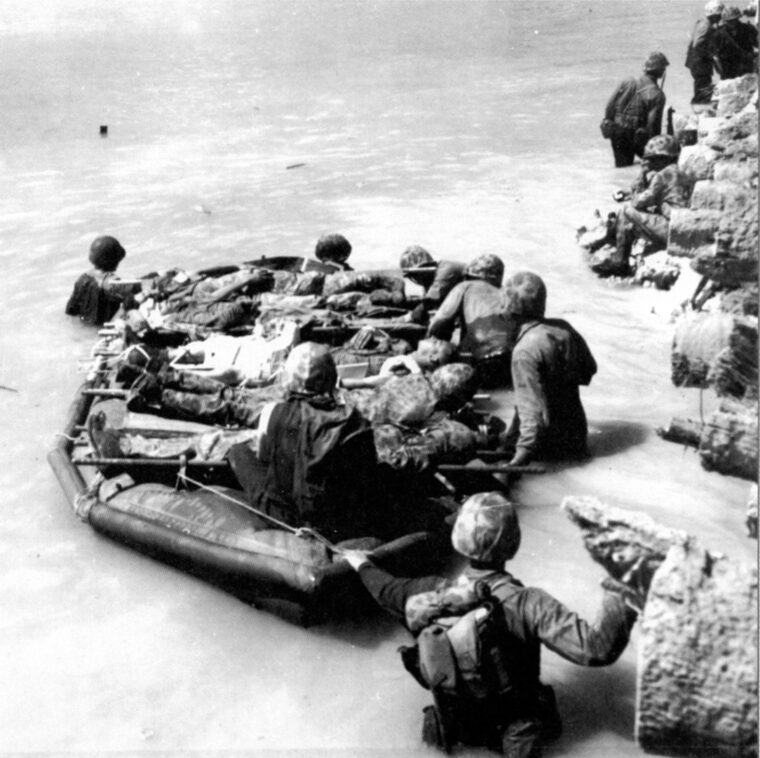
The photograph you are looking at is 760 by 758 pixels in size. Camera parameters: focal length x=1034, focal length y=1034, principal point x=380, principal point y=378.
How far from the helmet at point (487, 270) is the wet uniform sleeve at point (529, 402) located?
168 centimetres

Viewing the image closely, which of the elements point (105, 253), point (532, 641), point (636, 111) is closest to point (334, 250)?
point (105, 253)

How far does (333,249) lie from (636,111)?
6677 millimetres

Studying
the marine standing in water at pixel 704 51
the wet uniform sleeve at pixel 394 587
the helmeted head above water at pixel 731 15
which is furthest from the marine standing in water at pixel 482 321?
the marine standing in water at pixel 704 51

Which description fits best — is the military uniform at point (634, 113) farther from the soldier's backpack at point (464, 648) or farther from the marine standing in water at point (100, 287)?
the soldier's backpack at point (464, 648)

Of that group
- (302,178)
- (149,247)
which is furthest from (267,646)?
(302,178)

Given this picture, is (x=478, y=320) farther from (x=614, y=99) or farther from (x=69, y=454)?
(x=614, y=99)

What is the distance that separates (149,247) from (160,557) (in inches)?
304

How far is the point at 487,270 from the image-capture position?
850 centimetres

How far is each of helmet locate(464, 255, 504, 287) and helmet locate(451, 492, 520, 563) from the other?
4.15 metres

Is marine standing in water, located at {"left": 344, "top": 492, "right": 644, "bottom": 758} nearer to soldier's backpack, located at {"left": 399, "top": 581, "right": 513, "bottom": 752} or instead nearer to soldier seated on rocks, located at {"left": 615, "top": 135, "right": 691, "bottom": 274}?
soldier's backpack, located at {"left": 399, "top": 581, "right": 513, "bottom": 752}

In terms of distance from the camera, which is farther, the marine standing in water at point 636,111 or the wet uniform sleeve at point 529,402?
the marine standing in water at point 636,111

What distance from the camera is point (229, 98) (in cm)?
2294

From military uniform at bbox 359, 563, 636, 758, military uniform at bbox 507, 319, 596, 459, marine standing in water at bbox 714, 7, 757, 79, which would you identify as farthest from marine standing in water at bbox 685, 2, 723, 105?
military uniform at bbox 359, 563, 636, 758

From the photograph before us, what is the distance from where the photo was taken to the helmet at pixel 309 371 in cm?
577
